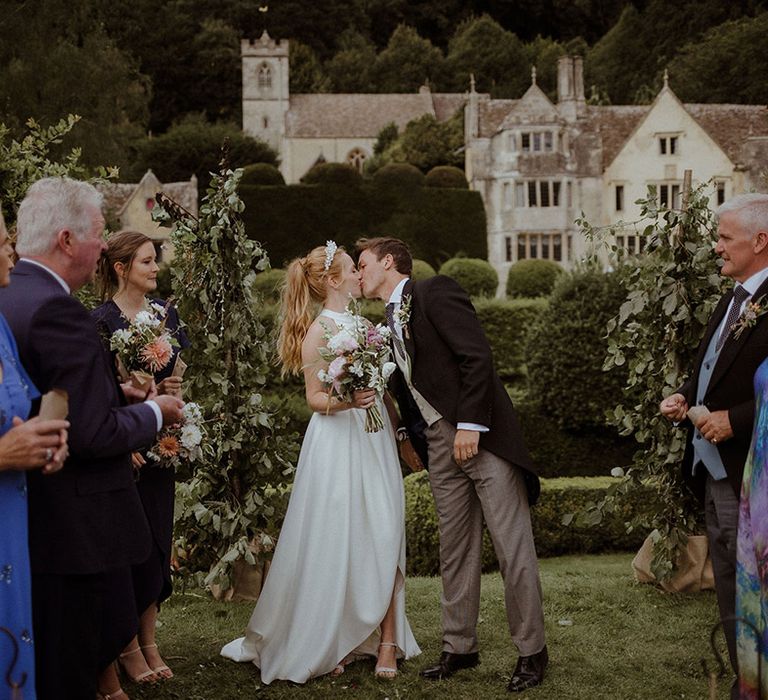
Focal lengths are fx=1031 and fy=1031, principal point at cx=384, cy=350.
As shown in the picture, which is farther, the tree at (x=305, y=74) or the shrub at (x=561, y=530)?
the tree at (x=305, y=74)

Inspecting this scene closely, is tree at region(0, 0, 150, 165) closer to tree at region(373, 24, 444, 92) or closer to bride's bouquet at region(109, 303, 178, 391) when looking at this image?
bride's bouquet at region(109, 303, 178, 391)

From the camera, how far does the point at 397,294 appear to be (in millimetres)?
5035

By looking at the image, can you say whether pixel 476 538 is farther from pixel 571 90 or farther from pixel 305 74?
pixel 305 74

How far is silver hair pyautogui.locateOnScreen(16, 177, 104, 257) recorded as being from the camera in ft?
10.8

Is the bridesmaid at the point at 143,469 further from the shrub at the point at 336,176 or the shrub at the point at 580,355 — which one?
the shrub at the point at 336,176

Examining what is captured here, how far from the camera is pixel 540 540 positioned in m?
9.48

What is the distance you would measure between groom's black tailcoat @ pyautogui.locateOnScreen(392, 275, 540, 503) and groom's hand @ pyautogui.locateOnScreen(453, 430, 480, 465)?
Result: 0.18 feet

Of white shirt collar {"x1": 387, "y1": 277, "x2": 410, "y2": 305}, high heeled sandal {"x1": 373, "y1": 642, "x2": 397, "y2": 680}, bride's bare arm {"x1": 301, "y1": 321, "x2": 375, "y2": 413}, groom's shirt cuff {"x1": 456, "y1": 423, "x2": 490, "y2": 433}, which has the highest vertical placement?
white shirt collar {"x1": 387, "y1": 277, "x2": 410, "y2": 305}

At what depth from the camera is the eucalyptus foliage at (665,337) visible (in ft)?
21.0

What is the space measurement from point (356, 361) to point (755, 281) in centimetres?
177

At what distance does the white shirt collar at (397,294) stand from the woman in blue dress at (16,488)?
2.24m

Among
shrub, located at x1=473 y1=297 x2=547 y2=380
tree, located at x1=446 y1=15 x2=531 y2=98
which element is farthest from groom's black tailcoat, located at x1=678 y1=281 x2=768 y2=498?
tree, located at x1=446 y1=15 x2=531 y2=98

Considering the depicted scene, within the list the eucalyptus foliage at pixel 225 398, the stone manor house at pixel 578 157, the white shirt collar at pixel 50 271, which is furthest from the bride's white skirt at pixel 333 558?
the stone manor house at pixel 578 157

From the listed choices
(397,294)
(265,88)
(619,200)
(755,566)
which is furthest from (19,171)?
(265,88)
